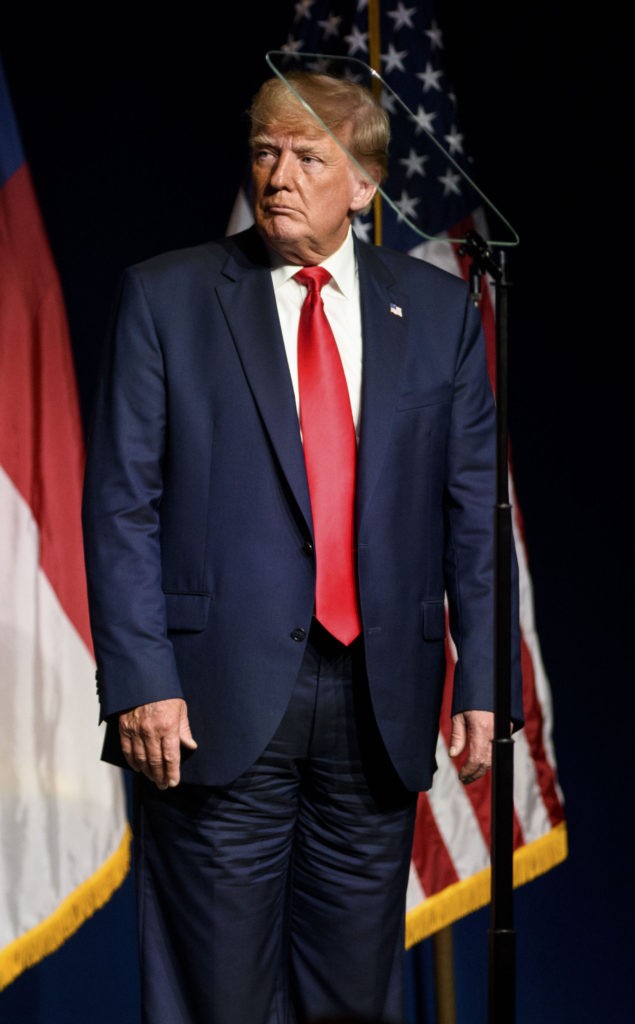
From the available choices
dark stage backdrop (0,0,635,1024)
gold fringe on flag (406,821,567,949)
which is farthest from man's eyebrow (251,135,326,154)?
gold fringe on flag (406,821,567,949)

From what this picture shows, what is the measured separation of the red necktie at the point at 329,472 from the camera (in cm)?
164

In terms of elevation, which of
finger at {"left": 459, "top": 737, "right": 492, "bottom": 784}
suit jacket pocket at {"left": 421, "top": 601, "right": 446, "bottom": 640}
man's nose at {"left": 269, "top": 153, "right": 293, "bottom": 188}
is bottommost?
finger at {"left": 459, "top": 737, "right": 492, "bottom": 784}

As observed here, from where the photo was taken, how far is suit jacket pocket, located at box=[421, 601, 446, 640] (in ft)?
5.63

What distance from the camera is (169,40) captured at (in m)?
2.54

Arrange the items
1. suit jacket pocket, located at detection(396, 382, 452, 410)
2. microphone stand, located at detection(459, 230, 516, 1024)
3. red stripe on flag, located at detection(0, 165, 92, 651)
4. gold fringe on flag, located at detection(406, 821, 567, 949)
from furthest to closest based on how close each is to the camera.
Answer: gold fringe on flag, located at detection(406, 821, 567, 949), red stripe on flag, located at detection(0, 165, 92, 651), suit jacket pocket, located at detection(396, 382, 452, 410), microphone stand, located at detection(459, 230, 516, 1024)

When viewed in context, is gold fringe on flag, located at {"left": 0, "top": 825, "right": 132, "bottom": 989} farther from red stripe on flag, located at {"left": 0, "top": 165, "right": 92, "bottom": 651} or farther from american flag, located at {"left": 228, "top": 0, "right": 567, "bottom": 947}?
american flag, located at {"left": 228, "top": 0, "right": 567, "bottom": 947}

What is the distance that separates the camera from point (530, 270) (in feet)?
9.08

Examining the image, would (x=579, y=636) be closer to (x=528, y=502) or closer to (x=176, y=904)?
(x=528, y=502)

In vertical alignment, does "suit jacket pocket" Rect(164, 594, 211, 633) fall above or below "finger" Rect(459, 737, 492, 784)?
above

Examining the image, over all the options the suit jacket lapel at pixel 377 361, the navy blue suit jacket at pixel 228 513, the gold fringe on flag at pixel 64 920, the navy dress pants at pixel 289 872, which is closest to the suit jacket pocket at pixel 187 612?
the navy blue suit jacket at pixel 228 513

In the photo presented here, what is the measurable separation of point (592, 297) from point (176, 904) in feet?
5.16

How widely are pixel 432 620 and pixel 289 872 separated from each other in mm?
366

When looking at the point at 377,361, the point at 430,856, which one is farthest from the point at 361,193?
the point at 430,856

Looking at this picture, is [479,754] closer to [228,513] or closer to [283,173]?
[228,513]
